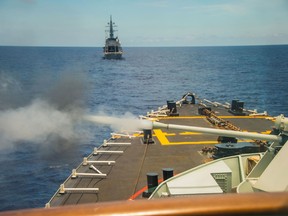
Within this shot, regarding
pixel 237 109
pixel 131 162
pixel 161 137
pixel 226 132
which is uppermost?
pixel 226 132

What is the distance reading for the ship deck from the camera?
15028 millimetres

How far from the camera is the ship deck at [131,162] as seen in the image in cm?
1503

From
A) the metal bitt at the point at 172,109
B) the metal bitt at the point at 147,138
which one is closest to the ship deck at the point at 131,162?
the metal bitt at the point at 147,138

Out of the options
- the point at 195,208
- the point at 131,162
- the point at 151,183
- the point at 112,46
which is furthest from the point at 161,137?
the point at 112,46

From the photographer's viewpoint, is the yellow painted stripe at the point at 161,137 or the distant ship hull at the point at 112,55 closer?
the yellow painted stripe at the point at 161,137

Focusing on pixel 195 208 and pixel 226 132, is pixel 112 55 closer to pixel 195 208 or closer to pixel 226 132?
pixel 226 132

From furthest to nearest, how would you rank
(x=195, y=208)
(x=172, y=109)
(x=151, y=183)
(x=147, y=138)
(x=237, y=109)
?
(x=237, y=109)
(x=172, y=109)
(x=147, y=138)
(x=151, y=183)
(x=195, y=208)

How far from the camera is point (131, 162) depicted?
64.1ft

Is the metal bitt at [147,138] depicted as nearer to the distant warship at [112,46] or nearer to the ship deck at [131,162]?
the ship deck at [131,162]

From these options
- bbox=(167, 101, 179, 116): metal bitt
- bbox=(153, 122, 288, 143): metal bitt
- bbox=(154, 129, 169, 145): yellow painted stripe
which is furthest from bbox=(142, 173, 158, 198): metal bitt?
bbox=(167, 101, 179, 116): metal bitt

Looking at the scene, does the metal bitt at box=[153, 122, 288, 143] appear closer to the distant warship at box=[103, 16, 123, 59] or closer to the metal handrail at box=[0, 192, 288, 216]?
the metal handrail at box=[0, 192, 288, 216]

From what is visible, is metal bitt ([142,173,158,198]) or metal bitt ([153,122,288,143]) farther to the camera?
metal bitt ([142,173,158,198])

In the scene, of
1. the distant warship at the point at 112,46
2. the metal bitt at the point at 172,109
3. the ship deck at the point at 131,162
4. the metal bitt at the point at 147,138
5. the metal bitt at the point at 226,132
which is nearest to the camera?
the metal bitt at the point at 226,132

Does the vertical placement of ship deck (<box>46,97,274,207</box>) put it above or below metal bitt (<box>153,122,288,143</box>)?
below
